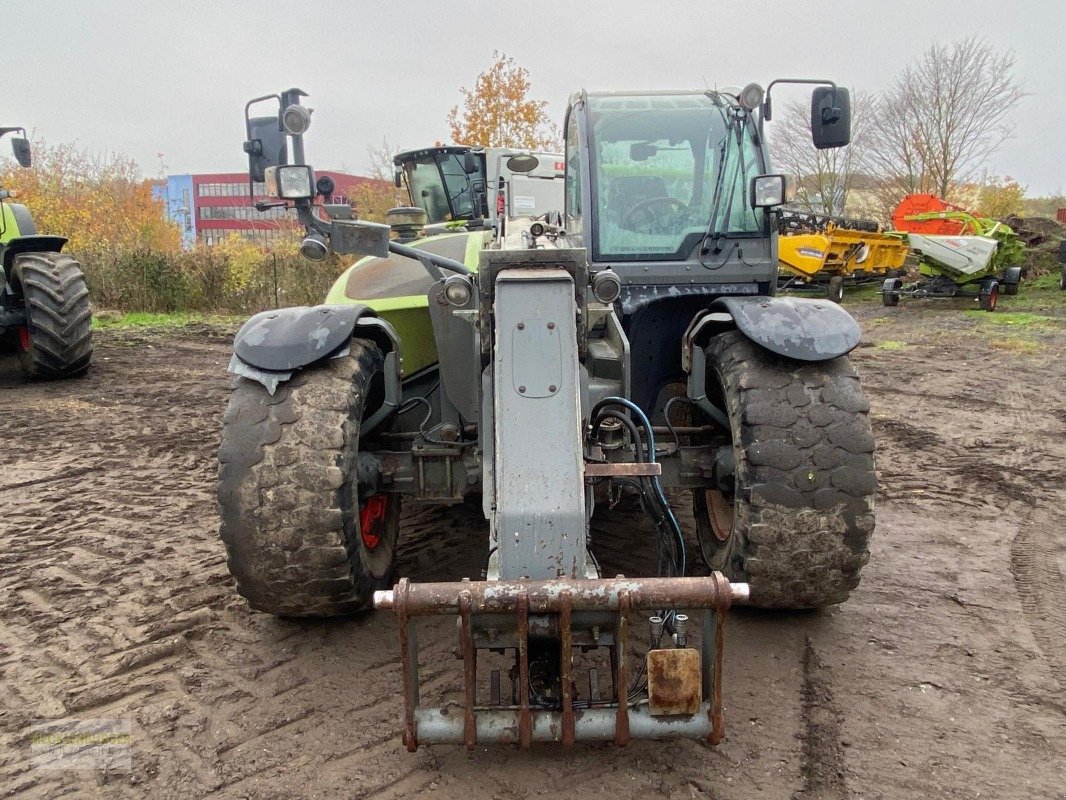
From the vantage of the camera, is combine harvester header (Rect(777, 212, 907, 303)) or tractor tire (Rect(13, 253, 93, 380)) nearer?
tractor tire (Rect(13, 253, 93, 380))

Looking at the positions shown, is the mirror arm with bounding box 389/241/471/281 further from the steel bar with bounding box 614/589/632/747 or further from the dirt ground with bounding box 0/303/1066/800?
the steel bar with bounding box 614/589/632/747

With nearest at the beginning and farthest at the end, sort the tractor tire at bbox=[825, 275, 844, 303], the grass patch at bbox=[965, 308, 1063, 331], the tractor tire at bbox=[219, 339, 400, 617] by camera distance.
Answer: the tractor tire at bbox=[219, 339, 400, 617], the grass patch at bbox=[965, 308, 1063, 331], the tractor tire at bbox=[825, 275, 844, 303]

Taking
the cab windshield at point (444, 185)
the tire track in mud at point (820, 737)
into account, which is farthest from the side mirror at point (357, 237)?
the cab windshield at point (444, 185)

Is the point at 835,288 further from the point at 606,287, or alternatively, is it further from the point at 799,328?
the point at 606,287

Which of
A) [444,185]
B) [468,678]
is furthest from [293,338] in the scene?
[444,185]

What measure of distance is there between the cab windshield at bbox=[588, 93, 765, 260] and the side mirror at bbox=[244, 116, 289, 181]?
1661 millimetres

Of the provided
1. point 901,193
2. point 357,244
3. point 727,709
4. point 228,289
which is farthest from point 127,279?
point 901,193

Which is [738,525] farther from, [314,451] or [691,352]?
[314,451]

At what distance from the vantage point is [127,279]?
16.9 meters

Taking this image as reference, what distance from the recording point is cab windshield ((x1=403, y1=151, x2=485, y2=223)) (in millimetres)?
12945

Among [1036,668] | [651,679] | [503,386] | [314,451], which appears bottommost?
[1036,668]

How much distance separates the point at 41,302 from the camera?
29.2ft

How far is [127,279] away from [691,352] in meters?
16.0

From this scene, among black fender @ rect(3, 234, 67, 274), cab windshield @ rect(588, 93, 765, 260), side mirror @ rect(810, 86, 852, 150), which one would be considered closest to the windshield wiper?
cab windshield @ rect(588, 93, 765, 260)
